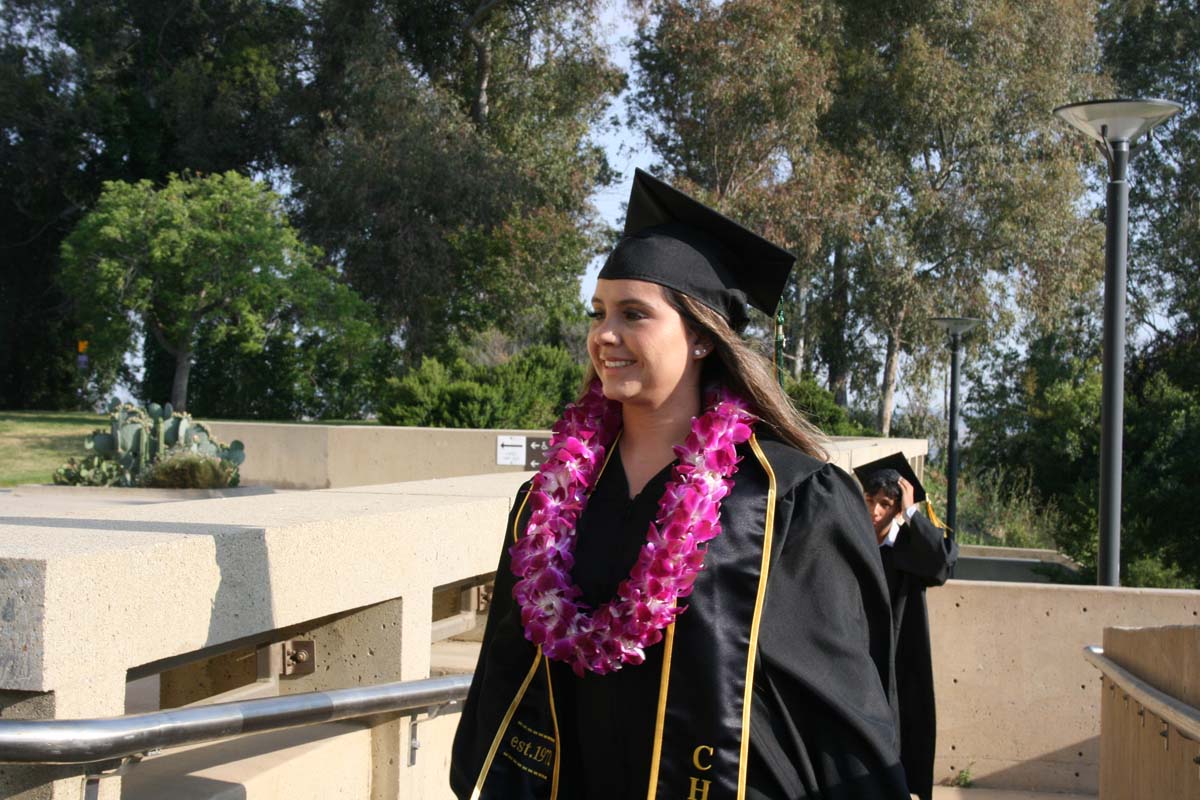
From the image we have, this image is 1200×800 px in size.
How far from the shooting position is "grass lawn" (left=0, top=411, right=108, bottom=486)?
17.6 meters

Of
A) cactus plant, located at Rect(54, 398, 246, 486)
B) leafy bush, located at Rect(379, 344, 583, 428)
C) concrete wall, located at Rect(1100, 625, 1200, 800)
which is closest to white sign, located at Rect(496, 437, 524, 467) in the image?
cactus plant, located at Rect(54, 398, 246, 486)

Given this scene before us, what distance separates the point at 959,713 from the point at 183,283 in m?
20.4

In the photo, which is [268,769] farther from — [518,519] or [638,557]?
[638,557]

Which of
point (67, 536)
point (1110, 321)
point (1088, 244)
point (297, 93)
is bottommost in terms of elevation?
point (67, 536)

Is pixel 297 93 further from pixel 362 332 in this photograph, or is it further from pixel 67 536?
pixel 67 536

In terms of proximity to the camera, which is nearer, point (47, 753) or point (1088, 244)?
point (47, 753)

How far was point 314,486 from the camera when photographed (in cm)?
1562

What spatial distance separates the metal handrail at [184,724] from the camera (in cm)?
215

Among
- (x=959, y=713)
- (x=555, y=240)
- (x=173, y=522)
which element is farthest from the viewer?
(x=555, y=240)

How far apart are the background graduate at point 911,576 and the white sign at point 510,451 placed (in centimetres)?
833

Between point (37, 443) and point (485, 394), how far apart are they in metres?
7.82

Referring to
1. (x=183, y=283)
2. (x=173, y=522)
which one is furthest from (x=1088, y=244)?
(x=173, y=522)

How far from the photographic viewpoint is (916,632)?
15.5 ft

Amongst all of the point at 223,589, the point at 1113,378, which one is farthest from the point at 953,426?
the point at 223,589
